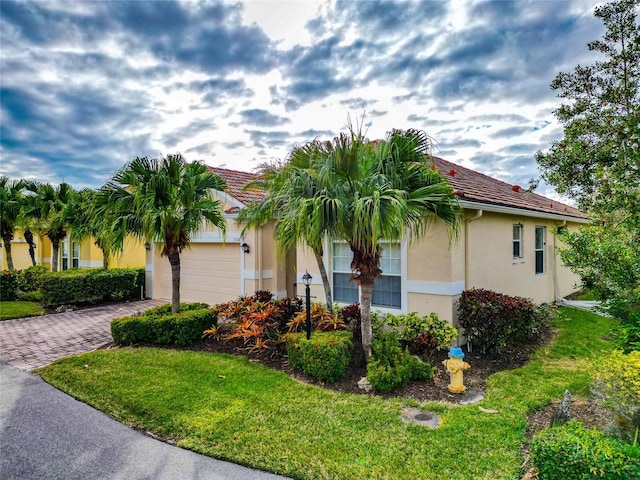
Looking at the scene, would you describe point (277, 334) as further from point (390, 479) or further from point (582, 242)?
point (582, 242)

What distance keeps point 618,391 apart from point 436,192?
3.48m

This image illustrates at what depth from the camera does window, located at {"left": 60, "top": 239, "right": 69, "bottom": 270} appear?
19638mm

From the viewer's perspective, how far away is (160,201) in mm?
8094

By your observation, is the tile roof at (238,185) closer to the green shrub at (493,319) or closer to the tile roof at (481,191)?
the tile roof at (481,191)

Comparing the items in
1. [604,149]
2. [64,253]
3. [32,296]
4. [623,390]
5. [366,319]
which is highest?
[604,149]

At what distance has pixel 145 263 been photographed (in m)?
16.0

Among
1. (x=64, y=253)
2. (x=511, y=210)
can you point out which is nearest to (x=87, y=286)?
(x=64, y=253)

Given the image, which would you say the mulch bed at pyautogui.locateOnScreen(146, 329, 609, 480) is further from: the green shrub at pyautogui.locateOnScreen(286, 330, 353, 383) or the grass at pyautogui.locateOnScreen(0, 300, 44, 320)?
the grass at pyautogui.locateOnScreen(0, 300, 44, 320)

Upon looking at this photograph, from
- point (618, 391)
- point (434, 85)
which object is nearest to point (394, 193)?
point (618, 391)

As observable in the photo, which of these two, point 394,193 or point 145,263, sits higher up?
point 394,193

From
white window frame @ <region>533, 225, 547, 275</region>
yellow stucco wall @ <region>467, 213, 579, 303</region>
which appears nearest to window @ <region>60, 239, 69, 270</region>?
yellow stucco wall @ <region>467, 213, 579, 303</region>

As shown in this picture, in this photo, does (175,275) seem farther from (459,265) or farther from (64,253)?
(64,253)

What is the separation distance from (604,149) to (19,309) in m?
A: 19.3

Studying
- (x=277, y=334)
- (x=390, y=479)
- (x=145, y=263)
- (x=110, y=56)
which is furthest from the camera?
→ (x=145, y=263)
